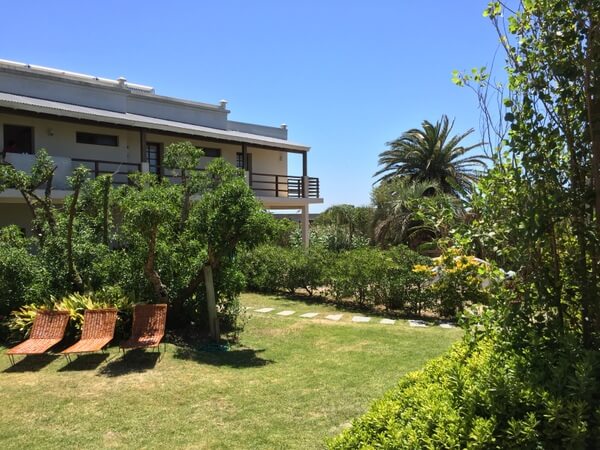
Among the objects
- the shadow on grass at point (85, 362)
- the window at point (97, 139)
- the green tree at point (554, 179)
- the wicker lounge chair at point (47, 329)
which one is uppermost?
the window at point (97, 139)

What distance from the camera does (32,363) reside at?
761cm

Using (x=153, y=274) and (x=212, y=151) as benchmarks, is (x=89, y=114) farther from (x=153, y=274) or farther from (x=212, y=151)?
(x=153, y=274)

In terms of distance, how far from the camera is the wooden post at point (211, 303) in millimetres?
9047

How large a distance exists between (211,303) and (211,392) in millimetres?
3000

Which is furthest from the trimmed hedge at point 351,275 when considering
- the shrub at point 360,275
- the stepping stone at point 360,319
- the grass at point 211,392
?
the grass at point 211,392

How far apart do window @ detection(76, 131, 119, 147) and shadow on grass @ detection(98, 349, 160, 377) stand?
12.1 metres

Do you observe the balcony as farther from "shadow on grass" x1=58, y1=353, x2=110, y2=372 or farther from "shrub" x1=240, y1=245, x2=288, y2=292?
"shadow on grass" x1=58, y1=353, x2=110, y2=372

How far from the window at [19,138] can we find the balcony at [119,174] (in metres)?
1.63

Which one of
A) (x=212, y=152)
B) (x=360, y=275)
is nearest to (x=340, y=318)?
(x=360, y=275)

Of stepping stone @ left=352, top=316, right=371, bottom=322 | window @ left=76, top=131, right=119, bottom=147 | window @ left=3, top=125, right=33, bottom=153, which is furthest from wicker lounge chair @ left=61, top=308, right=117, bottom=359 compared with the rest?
window @ left=76, top=131, right=119, bottom=147

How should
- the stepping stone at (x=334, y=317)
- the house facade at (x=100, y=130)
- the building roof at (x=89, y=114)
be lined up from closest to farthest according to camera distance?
the stepping stone at (x=334, y=317) < the building roof at (x=89, y=114) < the house facade at (x=100, y=130)

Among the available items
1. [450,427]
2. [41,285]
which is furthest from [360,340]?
[450,427]

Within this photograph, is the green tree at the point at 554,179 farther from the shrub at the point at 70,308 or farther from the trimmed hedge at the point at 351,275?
the trimmed hedge at the point at 351,275

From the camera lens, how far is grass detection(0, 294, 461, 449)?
191 inches
